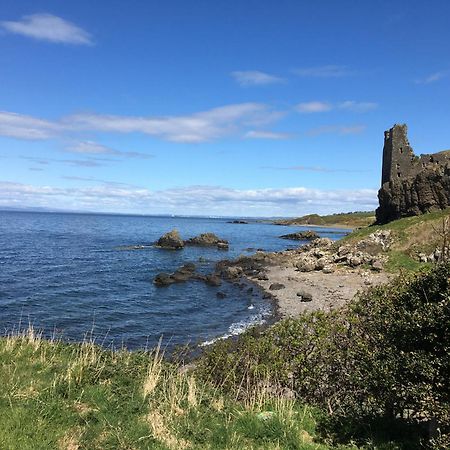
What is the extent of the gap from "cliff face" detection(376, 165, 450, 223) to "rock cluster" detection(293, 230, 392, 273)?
9927mm

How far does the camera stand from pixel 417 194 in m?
57.1

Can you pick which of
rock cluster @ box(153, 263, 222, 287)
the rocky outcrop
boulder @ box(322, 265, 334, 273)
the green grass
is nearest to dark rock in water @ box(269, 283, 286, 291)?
boulder @ box(322, 265, 334, 273)

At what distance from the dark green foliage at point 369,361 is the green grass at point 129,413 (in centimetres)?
77

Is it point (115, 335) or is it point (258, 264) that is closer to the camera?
point (115, 335)

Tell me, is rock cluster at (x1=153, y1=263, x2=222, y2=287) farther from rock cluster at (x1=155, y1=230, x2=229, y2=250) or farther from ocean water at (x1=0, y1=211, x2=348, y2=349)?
rock cluster at (x1=155, y1=230, x2=229, y2=250)

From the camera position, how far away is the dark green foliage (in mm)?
7957

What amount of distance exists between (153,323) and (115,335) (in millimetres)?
4086

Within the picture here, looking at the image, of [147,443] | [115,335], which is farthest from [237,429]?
[115,335]

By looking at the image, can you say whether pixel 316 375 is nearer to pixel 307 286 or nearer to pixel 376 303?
pixel 376 303

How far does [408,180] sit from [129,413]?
191ft

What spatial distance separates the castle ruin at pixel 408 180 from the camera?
54.9m

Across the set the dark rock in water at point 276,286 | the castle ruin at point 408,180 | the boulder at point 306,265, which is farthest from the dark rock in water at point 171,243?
the dark rock in water at point 276,286

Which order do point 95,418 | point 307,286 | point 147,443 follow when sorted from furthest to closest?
point 307,286
point 95,418
point 147,443

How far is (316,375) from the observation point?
36.7ft
